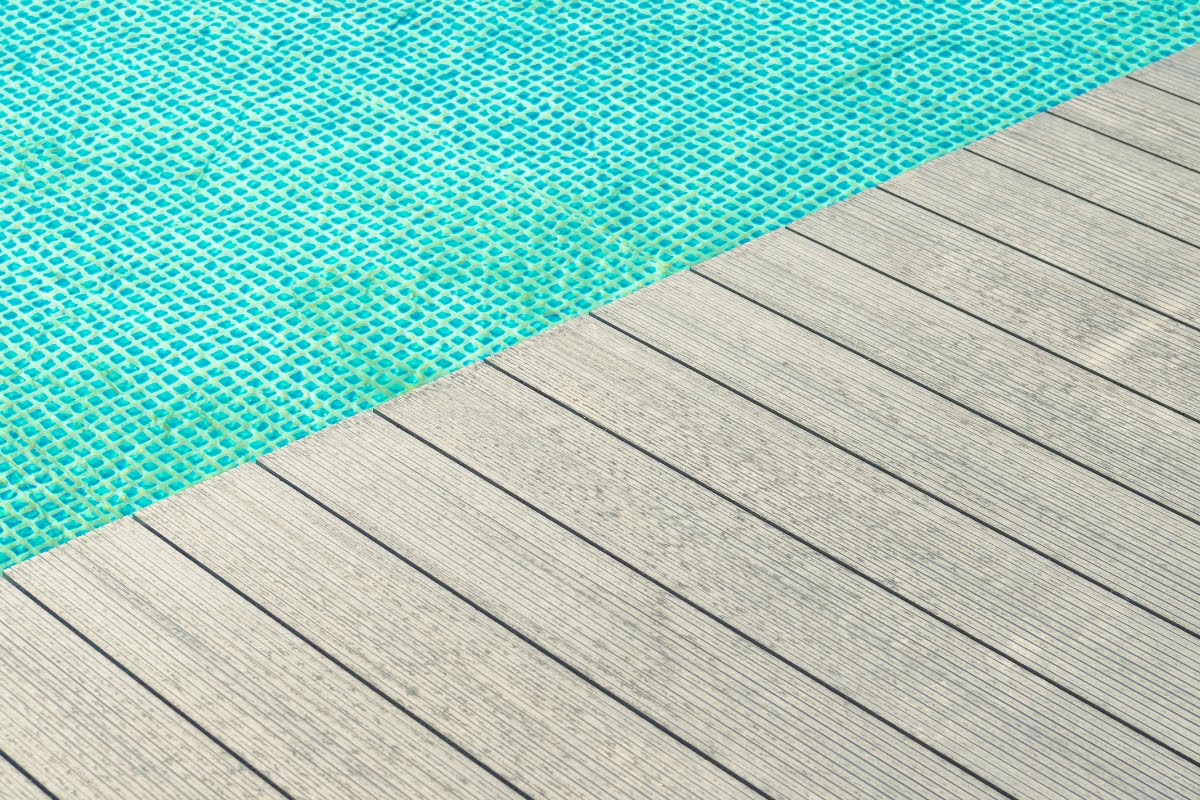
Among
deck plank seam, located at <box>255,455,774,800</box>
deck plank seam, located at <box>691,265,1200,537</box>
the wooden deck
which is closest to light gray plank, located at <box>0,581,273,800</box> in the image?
the wooden deck

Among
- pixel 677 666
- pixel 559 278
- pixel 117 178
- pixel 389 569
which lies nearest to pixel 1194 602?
pixel 677 666

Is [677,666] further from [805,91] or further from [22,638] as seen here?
[805,91]

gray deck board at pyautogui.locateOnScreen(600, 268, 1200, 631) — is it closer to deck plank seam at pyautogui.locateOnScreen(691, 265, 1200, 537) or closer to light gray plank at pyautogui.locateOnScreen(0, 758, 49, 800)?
deck plank seam at pyautogui.locateOnScreen(691, 265, 1200, 537)

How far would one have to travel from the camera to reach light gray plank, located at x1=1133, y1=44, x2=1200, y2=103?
297 centimetres

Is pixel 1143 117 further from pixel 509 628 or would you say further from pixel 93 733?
pixel 93 733

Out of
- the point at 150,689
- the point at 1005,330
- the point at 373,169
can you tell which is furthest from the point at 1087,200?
the point at 150,689

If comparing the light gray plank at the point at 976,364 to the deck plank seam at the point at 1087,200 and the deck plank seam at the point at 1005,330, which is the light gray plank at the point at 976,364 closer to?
the deck plank seam at the point at 1005,330

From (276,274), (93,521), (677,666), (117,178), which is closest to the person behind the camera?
(677,666)

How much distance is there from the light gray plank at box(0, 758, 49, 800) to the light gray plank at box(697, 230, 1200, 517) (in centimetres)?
138

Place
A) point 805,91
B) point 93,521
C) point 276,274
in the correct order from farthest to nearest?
1. point 805,91
2. point 276,274
3. point 93,521

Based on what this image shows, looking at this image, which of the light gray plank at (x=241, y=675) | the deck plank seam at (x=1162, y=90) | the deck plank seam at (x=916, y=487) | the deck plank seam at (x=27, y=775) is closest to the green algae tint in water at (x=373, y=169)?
the deck plank seam at (x=1162, y=90)

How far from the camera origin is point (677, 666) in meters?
→ 1.79

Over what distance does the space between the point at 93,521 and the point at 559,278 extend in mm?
970

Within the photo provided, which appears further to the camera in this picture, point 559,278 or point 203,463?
point 559,278
